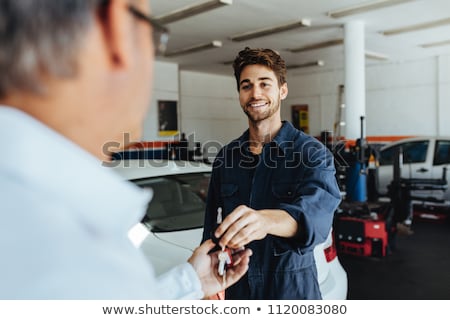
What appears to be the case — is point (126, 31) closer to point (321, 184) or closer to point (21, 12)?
point (21, 12)

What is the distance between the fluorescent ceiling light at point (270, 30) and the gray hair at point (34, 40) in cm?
671

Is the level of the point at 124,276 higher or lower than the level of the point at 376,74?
lower

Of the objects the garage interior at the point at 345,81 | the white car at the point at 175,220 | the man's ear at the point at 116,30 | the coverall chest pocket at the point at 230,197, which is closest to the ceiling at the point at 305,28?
the garage interior at the point at 345,81

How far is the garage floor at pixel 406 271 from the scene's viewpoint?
10.4 feet

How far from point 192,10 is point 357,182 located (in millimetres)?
3246

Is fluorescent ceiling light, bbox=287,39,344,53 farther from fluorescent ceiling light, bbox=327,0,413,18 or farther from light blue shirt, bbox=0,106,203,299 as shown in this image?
light blue shirt, bbox=0,106,203,299

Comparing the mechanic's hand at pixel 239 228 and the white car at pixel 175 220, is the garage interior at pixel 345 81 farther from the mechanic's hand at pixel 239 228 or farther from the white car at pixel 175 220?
the mechanic's hand at pixel 239 228

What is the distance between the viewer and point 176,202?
278 centimetres

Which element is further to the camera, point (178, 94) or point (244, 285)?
point (178, 94)

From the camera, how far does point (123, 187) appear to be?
507 mm

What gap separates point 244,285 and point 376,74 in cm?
1056
